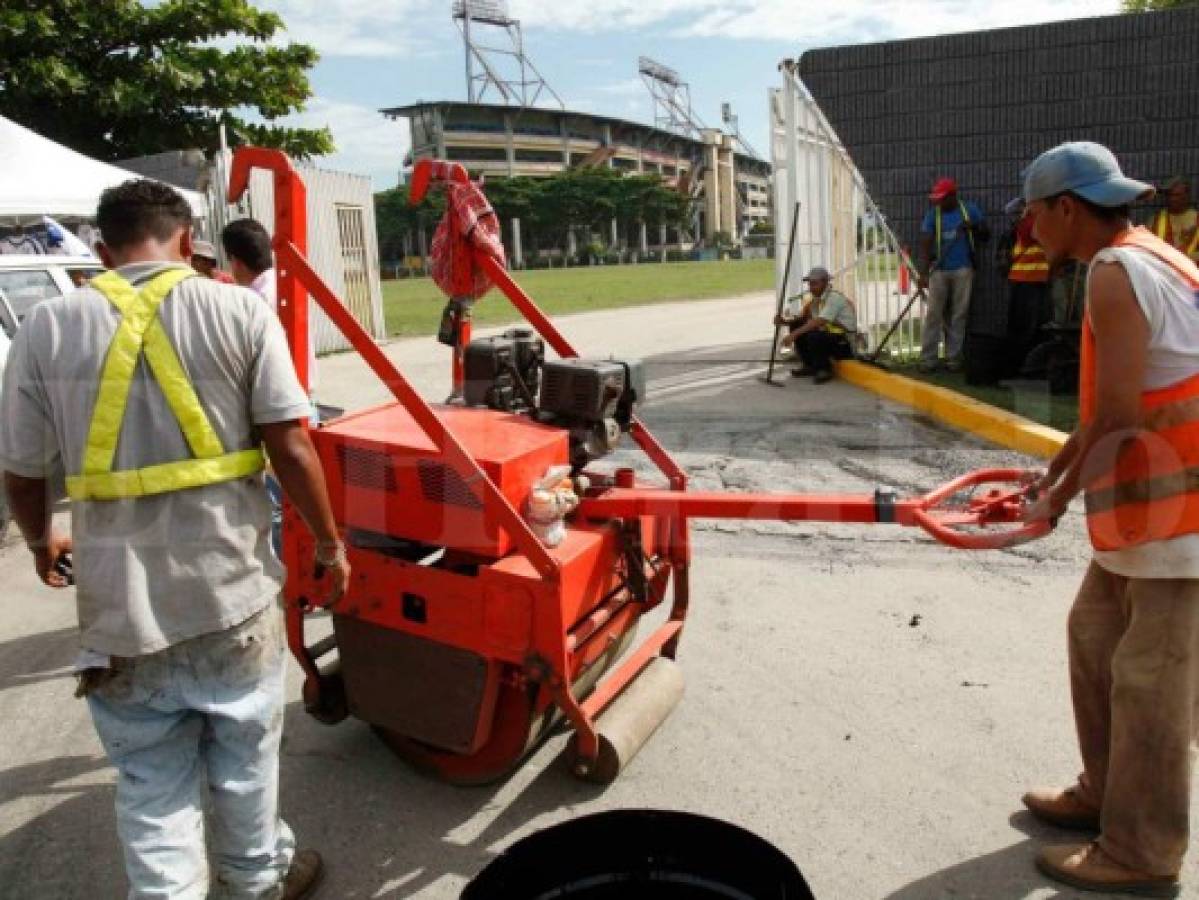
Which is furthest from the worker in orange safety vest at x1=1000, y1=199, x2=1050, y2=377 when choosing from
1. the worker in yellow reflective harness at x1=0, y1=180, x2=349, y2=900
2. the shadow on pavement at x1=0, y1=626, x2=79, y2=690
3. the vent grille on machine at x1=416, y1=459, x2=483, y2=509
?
the worker in yellow reflective harness at x1=0, y1=180, x2=349, y2=900

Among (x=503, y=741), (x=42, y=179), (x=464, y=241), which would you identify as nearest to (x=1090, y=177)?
(x=503, y=741)

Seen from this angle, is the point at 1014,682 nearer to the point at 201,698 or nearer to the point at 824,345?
the point at 201,698

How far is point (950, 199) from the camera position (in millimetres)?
9320

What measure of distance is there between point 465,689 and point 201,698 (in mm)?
883

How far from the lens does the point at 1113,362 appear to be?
227 cm

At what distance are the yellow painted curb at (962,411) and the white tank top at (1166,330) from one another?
3253 millimetres

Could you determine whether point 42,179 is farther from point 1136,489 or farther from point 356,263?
point 1136,489

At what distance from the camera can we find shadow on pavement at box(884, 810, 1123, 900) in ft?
8.29

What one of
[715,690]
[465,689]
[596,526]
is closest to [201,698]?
[465,689]

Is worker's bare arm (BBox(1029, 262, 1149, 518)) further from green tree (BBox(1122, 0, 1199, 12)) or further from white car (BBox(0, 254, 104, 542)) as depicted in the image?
green tree (BBox(1122, 0, 1199, 12))

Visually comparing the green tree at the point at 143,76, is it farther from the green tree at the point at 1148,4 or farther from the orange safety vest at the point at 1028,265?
the green tree at the point at 1148,4

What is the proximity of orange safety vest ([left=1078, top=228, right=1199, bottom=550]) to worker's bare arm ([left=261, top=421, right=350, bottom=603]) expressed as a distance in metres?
Answer: 1.93

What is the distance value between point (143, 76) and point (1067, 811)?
18294mm

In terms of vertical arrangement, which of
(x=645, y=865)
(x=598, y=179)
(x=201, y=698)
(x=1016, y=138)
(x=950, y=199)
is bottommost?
(x=645, y=865)
